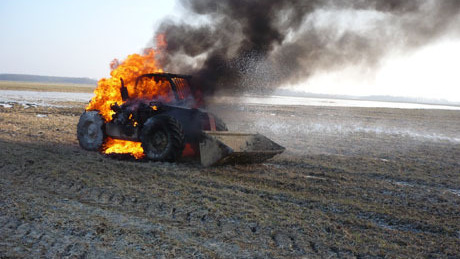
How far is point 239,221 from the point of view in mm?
5281

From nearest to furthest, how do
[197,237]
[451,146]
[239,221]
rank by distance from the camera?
1. [197,237]
2. [239,221]
3. [451,146]

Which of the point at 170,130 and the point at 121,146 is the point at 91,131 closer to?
the point at 121,146

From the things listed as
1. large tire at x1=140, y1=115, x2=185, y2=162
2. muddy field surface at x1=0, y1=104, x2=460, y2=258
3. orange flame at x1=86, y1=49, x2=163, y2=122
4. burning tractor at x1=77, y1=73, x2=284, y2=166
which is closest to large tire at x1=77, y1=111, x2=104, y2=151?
burning tractor at x1=77, y1=73, x2=284, y2=166

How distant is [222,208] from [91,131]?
6.19 meters

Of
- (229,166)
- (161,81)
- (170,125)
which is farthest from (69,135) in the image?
(229,166)

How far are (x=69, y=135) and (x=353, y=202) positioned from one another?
10.2 m

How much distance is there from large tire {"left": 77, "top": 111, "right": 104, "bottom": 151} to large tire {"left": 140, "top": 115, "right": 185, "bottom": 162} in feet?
5.92

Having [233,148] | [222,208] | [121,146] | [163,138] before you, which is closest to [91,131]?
[121,146]

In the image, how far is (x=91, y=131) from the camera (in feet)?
34.8

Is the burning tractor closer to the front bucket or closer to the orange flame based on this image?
the front bucket

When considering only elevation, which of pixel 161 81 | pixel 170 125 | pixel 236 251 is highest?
pixel 161 81

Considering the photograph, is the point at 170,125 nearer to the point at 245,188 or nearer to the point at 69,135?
the point at 245,188

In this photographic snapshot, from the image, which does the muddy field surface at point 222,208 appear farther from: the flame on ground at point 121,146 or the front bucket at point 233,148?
the flame on ground at point 121,146

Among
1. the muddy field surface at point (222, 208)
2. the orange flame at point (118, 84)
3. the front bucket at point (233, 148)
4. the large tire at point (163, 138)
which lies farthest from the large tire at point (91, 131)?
the front bucket at point (233, 148)
